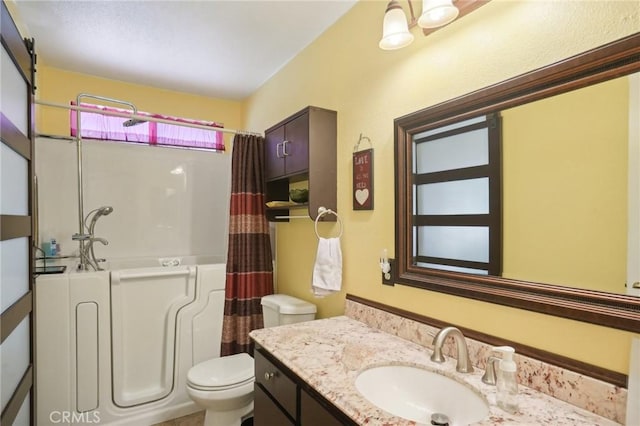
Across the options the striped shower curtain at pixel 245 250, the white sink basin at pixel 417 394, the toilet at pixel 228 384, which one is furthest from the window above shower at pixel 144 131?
the white sink basin at pixel 417 394

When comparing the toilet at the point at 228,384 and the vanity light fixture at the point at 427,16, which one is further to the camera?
the toilet at the point at 228,384

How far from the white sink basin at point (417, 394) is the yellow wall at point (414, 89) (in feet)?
0.81

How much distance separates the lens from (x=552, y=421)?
852 millimetres

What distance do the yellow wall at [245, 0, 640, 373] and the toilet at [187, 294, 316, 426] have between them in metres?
0.21

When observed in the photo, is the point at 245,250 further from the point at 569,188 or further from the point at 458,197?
the point at 569,188

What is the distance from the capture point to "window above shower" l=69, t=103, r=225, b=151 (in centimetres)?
298

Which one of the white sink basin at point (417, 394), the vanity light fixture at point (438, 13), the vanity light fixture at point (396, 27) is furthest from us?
the vanity light fixture at point (396, 27)

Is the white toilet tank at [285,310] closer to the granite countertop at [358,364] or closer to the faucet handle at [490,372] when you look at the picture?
the granite countertop at [358,364]

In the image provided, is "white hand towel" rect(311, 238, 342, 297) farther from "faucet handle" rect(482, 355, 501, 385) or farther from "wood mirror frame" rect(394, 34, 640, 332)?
"faucet handle" rect(482, 355, 501, 385)

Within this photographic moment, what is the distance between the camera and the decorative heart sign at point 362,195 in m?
1.72

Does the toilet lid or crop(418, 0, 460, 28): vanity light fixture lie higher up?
crop(418, 0, 460, 28): vanity light fixture

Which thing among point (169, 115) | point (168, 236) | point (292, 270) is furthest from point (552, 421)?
point (169, 115)

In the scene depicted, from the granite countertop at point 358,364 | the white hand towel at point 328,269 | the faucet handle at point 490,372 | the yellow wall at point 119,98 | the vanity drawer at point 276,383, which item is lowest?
the vanity drawer at point 276,383

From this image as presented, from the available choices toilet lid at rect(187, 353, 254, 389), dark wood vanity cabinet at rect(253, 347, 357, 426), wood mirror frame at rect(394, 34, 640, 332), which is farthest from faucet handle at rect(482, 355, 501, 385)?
toilet lid at rect(187, 353, 254, 389)
